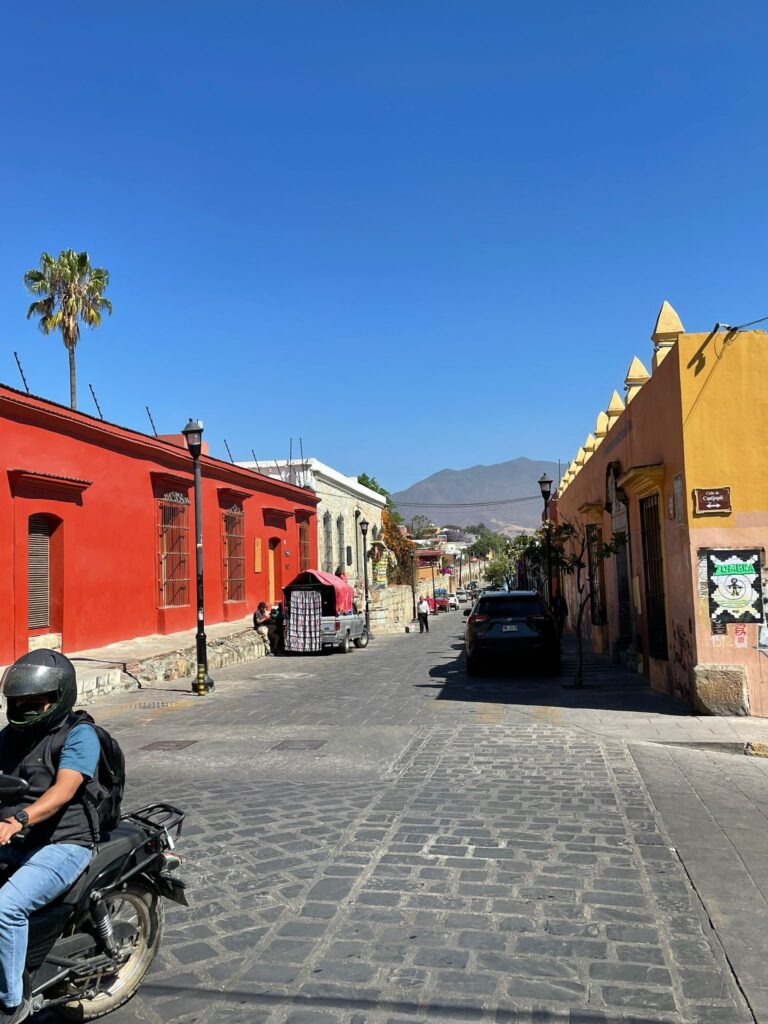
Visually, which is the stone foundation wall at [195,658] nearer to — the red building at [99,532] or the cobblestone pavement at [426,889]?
the red building at [99,532]

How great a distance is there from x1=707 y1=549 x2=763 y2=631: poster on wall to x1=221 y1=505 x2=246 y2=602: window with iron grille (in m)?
16.2

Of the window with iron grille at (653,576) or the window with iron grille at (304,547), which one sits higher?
the window with iron grille at (304,547)

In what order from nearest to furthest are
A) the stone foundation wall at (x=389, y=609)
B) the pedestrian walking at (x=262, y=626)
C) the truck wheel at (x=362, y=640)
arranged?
the pedestrian walking at (x=262, y=626), the truck wheel at (x=362, y=640), the stone foundation wall at (x=389, y=609)

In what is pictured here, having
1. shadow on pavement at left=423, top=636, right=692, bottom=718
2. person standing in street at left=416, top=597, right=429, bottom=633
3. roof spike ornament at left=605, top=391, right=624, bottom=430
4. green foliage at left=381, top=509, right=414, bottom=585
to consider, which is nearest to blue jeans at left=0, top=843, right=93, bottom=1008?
shadow on pavement at left=423, top=636, right=692, bottom=718

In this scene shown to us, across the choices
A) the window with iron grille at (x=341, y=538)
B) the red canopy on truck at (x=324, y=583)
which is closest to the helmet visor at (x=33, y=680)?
the red canopy on truck at (x=324, y=583)

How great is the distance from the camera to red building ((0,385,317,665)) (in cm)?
1410

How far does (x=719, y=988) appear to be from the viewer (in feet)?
11.4

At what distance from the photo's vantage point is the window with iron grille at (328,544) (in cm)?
3469

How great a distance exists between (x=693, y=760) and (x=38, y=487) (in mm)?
11750

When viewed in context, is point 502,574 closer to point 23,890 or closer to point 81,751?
point 81,751

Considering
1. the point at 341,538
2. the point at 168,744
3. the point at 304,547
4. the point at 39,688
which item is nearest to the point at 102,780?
the point at 39,688

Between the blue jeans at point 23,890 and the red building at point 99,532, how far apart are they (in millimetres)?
11612

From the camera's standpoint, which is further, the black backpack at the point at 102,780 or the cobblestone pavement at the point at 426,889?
the cobblestone pavement at the point at 426,889

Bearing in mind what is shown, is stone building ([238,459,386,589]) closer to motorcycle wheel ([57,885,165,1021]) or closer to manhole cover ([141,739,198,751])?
manhole cover ([141,739,198,751])
